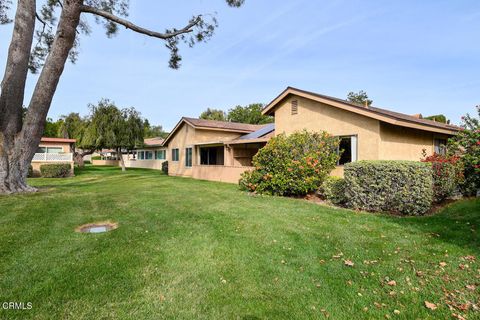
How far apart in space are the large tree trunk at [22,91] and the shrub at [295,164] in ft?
28.4

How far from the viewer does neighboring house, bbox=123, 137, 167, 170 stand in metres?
33.4

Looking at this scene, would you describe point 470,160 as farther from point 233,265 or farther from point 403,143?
point 233,265

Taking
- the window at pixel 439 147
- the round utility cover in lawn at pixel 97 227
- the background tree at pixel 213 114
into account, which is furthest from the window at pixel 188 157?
the background tree at pixel 213 114

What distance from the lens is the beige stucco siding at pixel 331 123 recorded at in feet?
35.4

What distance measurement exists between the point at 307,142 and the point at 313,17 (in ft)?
22.4

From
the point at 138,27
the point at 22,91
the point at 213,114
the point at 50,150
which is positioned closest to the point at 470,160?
the point at 138,27

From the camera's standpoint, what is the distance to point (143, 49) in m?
13.3

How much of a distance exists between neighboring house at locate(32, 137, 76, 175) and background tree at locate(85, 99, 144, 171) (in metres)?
2.60

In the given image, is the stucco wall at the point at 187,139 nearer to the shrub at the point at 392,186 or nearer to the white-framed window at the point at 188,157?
the white-framed window at the point at 188,157

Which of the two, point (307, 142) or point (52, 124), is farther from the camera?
point (52, 124)

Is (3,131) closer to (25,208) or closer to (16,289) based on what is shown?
(25,208)

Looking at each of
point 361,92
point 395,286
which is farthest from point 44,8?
point 361,92

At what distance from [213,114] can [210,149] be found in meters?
Result: 36.3

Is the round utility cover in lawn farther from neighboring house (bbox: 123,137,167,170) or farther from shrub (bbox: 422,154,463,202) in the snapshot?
neighboring house (bbox: 123,137,167,170)
